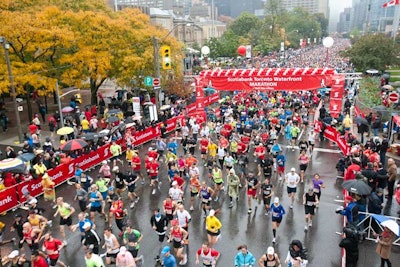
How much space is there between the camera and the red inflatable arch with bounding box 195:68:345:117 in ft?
66.3

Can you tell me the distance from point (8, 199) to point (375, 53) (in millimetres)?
39799

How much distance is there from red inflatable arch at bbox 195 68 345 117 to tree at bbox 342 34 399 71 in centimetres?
Result: 2396

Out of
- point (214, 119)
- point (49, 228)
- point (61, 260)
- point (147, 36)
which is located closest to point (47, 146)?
point (49, 228)

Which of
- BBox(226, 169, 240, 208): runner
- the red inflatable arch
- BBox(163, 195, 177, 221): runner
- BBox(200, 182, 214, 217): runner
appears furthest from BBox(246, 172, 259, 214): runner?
the red inflatable arch

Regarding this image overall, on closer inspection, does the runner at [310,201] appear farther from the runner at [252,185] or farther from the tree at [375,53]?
the tree at [375,53]

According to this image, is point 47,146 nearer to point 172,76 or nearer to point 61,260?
point 61,260

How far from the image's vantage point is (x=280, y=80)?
69.1ft

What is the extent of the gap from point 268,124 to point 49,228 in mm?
13133

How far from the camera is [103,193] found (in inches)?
492

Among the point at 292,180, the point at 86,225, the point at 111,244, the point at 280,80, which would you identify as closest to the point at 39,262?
the point at 86,225

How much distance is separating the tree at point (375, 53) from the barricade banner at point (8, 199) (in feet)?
126

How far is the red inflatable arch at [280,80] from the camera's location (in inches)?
796

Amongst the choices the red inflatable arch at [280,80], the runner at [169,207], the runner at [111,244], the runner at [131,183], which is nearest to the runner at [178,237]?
the runner at [169,207]

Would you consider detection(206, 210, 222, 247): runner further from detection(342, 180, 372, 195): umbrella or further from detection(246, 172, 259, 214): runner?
detection(342, 180, 372, 195): umbrella
